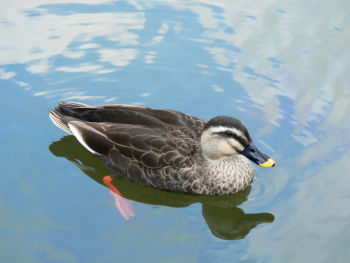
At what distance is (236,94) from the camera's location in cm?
825

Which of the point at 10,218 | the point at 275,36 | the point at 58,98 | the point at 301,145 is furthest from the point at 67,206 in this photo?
the point at 275,36

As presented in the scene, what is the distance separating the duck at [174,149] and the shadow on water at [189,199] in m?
0.09

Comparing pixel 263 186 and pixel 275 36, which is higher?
pixel 275 36

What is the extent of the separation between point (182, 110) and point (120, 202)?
2.10 metres

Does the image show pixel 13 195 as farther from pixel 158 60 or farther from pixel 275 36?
pixel 275 36

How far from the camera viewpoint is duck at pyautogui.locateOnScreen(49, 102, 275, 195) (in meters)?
6.35

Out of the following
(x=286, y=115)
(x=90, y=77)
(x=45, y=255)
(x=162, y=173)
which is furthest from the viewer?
(x=90, y=77)

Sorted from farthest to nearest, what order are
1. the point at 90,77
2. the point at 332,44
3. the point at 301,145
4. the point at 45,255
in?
the point at 332,44 → the point at 90,77 → the point at 301,145 → the point at 45,255

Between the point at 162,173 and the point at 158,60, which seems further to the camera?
the point at 158,60

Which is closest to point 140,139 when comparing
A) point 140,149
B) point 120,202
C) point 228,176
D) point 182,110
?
point 140,149

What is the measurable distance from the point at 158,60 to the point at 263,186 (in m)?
3.22

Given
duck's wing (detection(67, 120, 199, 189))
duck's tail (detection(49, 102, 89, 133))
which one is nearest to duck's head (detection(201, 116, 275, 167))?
duck's wing (detection(67, 120, 199, 189))

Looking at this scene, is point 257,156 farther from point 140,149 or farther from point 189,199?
point 140,149

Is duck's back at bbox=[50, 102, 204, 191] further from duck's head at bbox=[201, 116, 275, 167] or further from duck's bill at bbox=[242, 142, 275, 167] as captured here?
duck's bill at bbox=[242, 142, 275, 167]
